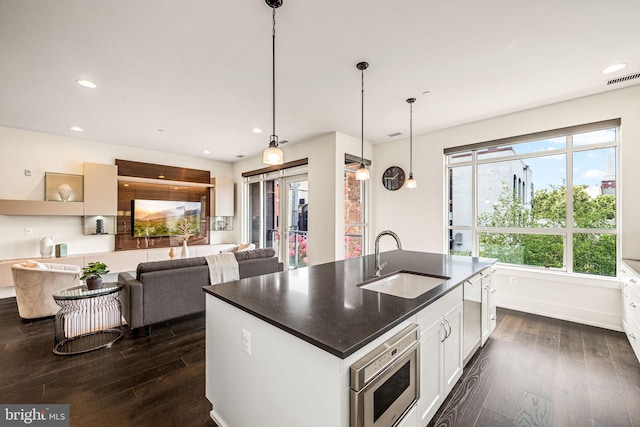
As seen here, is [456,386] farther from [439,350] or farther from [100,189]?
[100,189]

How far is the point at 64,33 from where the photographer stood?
→ 2.14 meters

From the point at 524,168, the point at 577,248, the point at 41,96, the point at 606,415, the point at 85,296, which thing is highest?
the point at 41,96

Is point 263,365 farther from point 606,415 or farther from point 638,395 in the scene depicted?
point 638,395

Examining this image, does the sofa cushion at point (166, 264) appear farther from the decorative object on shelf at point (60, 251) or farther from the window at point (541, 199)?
the window at point (541, 199)

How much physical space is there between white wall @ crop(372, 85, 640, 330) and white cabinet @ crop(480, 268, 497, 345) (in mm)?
1376

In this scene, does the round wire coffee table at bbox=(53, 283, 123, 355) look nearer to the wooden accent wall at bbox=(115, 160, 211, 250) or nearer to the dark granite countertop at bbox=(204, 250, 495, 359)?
the dark granite countertop at bbox=(204, 250, 495, 359)

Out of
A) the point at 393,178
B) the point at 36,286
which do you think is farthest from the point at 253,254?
the point at 393,178

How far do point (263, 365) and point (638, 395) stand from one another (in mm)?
2862

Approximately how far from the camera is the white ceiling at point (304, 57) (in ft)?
6.37

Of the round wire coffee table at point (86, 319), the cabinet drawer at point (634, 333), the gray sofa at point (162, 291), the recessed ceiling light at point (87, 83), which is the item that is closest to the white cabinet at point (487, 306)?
the cabinet drawer at point (634, 333)

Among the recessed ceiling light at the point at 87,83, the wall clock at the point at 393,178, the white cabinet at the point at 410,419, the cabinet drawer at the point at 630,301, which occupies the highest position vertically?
the recessed ceiling light at the point at 87,83

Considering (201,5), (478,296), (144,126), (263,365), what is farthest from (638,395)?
(144,126)

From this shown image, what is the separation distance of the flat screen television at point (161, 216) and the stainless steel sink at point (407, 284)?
18.9 feet

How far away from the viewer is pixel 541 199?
150 inches
